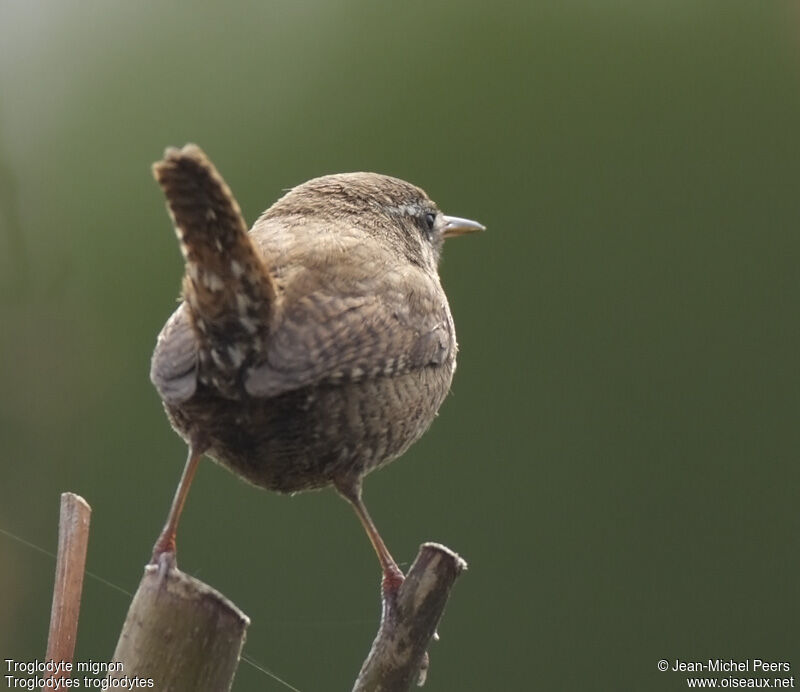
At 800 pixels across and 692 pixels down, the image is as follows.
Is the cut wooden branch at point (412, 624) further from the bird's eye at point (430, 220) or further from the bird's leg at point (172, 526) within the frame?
the bird's eye at point (430, 220)

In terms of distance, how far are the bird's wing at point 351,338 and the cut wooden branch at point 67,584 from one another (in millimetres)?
574

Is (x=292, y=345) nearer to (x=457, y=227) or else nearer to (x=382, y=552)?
(x=382, y=552)

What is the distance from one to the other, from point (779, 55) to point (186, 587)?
13.9ft

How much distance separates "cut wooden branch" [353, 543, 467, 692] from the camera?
2.39 metres

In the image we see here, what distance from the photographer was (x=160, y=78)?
19.5 feet

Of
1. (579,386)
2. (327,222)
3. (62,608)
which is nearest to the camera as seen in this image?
(62,608)

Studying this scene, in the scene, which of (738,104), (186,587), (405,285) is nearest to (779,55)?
(738,104)

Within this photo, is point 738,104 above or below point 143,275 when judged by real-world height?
above

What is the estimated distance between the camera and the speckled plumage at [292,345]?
2594mm

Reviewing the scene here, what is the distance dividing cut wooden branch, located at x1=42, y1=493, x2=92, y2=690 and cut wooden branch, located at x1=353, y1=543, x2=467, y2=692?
52 cm

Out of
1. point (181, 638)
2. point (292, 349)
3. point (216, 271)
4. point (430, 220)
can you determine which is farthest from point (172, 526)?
point (430, 220)

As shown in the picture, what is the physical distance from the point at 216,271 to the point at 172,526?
583 mm

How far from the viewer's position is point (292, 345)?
275 cm

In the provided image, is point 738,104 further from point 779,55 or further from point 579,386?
point 579,386
